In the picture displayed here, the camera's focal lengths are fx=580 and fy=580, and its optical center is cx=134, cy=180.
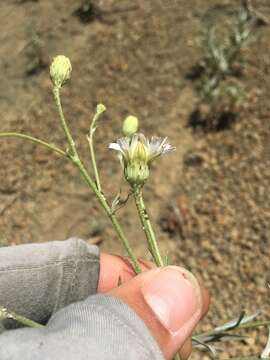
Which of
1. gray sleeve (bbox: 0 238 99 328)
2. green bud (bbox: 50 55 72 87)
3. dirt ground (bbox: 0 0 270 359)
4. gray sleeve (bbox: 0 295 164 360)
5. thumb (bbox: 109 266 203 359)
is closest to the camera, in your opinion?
gray sleeve (bbox: 0 295 164 360)

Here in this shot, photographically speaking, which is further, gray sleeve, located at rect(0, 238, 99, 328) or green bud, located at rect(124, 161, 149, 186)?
gray sleeve, located at rect(0, 238, 99, 328)

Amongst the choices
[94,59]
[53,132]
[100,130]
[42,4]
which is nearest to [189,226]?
[100,130]

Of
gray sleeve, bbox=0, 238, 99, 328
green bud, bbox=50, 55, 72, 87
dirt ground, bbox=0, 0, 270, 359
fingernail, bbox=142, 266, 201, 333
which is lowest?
dirt ground, bbox=0, 0, 270, 359

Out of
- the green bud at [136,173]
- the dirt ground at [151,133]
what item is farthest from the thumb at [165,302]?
the dirt ground at [151,133]

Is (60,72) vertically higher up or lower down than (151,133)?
higher up

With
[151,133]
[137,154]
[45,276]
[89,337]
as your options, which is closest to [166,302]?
[89,337]

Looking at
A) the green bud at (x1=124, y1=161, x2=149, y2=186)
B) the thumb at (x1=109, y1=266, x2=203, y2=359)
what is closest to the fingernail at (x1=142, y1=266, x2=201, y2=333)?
the thumb at (x1=109, y1=266, x2=203, y2=359)

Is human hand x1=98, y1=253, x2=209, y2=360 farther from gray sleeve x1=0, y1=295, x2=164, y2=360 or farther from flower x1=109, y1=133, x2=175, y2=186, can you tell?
flower x1=109, y1=133, x2=175, y2=186

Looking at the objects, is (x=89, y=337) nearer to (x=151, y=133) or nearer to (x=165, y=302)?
(x=165, y=302)
